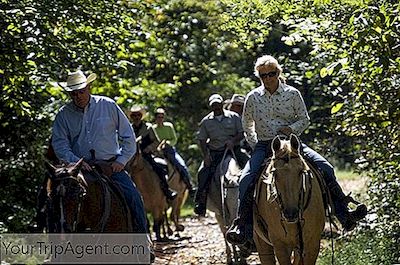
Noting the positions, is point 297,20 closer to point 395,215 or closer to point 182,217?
point 395,215

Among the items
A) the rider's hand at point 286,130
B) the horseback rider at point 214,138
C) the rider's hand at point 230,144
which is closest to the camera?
the rider's hand at point 286,130

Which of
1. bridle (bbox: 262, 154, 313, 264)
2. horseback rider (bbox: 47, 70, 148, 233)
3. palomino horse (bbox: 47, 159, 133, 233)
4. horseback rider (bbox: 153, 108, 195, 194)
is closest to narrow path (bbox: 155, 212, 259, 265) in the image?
horseback rider (bbox: 153, 108, 195, 194)

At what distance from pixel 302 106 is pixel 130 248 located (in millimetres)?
2643

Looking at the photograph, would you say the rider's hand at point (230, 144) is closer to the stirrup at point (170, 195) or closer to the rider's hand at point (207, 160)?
the rider's hand at point (207, 160)

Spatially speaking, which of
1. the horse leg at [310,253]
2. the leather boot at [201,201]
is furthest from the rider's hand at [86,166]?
the leather boot at [201,201]

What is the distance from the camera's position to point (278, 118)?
34.8 feet

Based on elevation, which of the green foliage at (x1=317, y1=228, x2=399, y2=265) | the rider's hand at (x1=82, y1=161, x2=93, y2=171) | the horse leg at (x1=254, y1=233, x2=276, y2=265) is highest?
the rider's hand at (x1=82, y1=161, x2=93, y2=171)

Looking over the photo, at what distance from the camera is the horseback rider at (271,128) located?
10477mm

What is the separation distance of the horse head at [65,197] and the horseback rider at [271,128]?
2.35 metres

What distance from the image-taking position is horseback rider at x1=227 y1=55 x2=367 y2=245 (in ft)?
34.4

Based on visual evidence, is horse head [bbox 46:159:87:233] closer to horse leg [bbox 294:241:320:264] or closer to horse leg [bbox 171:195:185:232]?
horse leg [bbox 294:241:320:264]

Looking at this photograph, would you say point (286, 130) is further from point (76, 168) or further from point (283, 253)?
point (76, 168)

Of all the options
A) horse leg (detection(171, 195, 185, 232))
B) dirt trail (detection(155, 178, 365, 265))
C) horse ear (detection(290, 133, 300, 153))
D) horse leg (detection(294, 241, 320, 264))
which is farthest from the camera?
horse leg (detection(171, 195, 185, 232))

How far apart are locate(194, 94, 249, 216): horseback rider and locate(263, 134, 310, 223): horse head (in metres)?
5.19
